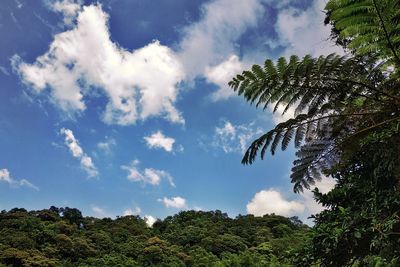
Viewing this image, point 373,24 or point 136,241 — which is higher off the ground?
point 136,241

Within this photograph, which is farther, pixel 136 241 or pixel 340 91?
pixel 136 241

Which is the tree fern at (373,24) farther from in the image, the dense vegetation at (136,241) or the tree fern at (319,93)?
the dense vegetation at (136,241)

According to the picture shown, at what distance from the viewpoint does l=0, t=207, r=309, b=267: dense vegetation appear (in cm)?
2645

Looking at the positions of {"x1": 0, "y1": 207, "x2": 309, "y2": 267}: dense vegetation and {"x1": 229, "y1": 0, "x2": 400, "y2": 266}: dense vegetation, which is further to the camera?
{"x1": 0, "y1": 207, "x2": 309, "y2": 267}: dense vegetation

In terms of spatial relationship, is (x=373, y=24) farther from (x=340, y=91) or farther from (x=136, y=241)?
(x=136, y=241)

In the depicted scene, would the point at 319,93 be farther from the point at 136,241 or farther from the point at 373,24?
the point at 136,241

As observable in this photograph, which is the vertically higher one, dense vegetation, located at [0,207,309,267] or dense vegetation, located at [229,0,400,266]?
dense vegetation, located at [0,207,309,267]

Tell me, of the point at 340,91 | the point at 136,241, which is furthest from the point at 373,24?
the point at 136,241

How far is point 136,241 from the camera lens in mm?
32719

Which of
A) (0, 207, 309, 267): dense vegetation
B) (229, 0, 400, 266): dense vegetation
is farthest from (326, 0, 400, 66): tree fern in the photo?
(0, 207, 309, 267): dense vegetation

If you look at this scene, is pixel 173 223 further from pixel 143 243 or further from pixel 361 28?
pixel 361 28

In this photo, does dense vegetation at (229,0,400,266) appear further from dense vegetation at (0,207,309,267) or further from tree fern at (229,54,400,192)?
dense vegetation at (0,207,309,267)

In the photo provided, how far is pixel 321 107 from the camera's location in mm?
3623

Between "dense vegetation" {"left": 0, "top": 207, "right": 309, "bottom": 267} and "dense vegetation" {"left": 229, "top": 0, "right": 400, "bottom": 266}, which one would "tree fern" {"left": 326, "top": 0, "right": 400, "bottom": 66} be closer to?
"dense vegetation" {"left": 229, "top": 0, "right": 400, "bottom": 266}
